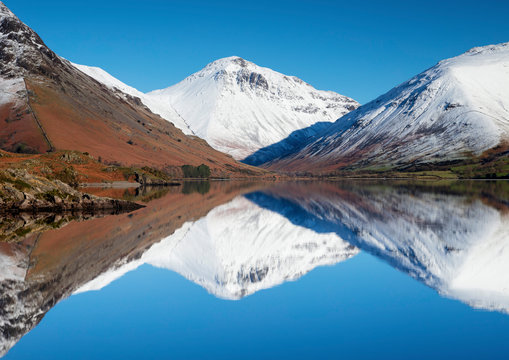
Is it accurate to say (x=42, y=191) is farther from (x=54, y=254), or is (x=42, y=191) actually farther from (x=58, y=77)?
(x=58, y=77)

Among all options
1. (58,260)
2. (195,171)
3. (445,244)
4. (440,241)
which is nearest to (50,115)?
(195,171)

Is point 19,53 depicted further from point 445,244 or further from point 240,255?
point 445,244

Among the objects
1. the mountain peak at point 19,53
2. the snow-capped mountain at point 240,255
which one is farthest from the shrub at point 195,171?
the snow-capped mountain at point 240,255

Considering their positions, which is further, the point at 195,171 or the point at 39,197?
the point at 195,171

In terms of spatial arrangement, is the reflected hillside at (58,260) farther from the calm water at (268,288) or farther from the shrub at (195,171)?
the shrub at (195,171)

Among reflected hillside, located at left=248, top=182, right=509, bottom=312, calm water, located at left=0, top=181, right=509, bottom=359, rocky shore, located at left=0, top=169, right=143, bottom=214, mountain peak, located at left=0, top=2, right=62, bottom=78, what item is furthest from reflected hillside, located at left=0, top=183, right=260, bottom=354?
mountain peak, located at left=0, top=2, right=62, bottom=78

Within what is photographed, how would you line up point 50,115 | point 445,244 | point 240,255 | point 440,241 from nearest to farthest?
point 240,255 < point 445,244 < point 440,241 < point 50,115

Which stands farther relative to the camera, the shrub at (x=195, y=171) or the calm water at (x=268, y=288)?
the shrub at (x=195, y=171)
